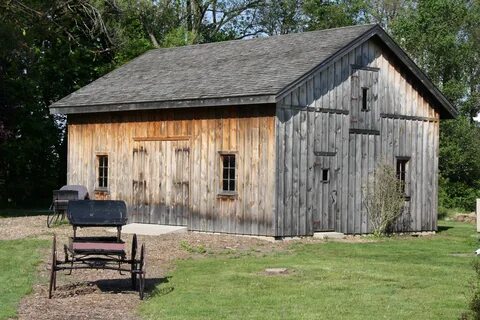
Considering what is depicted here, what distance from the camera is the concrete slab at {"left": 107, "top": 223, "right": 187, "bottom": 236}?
24033mm

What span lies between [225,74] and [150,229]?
197 inches

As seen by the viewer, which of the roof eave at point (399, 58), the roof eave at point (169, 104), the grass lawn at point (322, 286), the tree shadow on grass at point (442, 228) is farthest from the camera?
the tree shadow on grass at point (442, 228)

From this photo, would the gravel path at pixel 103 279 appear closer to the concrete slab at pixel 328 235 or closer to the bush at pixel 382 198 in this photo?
the concrete slab at pixel 328 235

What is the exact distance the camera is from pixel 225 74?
1013 inches

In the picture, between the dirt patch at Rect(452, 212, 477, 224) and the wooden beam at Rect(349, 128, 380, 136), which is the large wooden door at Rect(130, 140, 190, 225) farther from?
the dirt patch at Rect(452, 212, 477, 224)

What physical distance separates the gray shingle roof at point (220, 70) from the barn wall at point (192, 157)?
59 centimetres

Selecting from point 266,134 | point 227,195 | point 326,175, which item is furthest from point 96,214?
point 326,175

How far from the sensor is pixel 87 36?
41844 mm

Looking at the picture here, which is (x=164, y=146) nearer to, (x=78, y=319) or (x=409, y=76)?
(x=409, y=76)

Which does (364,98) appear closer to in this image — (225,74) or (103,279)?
(225,74)

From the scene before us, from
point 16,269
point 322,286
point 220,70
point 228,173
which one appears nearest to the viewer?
point 322,286

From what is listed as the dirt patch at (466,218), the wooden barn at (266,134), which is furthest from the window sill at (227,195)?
the dirt patch at (466,218)

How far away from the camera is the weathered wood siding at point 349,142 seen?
23578 millimetres

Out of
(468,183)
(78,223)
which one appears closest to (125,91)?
(78,223)
